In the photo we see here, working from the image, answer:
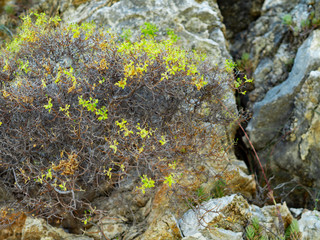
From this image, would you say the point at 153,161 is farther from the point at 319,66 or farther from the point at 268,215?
the point at 319,66

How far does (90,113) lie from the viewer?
3.62 m

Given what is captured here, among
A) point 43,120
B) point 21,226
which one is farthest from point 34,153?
point 21,226

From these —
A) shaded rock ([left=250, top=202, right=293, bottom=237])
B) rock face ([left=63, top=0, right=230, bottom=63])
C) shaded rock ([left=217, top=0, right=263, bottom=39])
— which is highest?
rock face ([left=63, top=0, right=230, bottom=63])

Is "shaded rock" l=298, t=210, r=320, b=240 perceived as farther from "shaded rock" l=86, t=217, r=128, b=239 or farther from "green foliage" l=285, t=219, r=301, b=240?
"shaded rock" l=86, t=217, r=128, b=239

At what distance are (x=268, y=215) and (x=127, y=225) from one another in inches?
71.8

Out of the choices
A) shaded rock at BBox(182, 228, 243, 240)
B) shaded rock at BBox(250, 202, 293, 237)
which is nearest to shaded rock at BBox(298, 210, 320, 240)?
shaded rock at BBox(250, 202, 293, 237)

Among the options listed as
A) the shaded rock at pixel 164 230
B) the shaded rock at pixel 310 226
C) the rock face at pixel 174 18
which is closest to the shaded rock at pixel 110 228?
the shaded rock at pixel 164 230

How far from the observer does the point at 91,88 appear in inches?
133

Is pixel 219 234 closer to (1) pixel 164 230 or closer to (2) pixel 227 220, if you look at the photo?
(2) pixel 227 220

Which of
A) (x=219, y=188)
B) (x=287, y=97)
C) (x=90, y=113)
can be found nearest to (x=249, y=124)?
(x=287, y=97)

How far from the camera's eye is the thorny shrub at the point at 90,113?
328cm

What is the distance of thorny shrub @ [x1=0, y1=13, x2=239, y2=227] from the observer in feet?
10.8

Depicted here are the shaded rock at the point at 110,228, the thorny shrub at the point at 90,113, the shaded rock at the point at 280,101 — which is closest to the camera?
the thorny shrub at the point at 90,113

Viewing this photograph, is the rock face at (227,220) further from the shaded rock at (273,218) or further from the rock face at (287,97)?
the rock face at (287,97)
